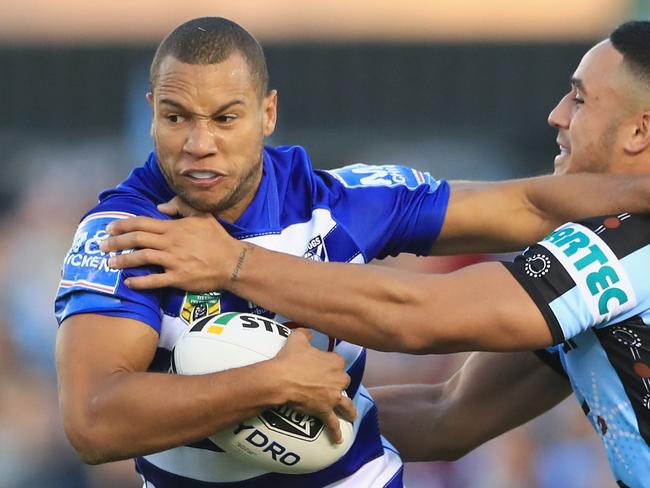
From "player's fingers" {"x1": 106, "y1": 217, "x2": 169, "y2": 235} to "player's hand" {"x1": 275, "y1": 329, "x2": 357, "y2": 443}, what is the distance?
65 centimetres

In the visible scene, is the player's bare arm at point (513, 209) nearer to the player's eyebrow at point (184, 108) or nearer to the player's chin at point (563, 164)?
the player's chin at point (563, 164)

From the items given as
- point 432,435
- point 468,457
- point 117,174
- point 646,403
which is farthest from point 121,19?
point 646,403

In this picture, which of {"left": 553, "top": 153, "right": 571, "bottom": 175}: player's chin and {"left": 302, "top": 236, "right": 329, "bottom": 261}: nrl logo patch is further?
{"left": 553, "top": 153, "right": 571, "bottom": 175}: player's chin

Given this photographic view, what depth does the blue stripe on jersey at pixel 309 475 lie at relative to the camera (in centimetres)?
502

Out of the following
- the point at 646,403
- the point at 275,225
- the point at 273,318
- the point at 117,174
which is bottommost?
the point at 117,174

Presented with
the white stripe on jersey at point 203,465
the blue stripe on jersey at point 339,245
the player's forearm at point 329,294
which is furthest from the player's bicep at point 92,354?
the blue stripe on jersey at point 339,245

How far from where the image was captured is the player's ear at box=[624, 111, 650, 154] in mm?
5652

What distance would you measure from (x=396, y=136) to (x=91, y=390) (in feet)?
27.0

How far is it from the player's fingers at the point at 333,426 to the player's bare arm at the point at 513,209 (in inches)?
45.1

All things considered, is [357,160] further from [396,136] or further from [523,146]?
[523,146]

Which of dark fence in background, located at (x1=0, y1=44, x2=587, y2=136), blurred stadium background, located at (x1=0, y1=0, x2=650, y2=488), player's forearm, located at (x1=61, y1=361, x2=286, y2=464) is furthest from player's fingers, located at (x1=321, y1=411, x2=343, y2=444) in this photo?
dark fence in background, located at (x1=0, y1=44, x2=587, y2=136)

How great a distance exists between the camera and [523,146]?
39.7 ft

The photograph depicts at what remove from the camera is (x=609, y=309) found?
495 cm

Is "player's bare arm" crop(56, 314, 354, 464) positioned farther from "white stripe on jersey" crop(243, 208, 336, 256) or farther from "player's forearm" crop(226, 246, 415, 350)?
"white stripe on jersey" crop(243, 208, 336, 256)
